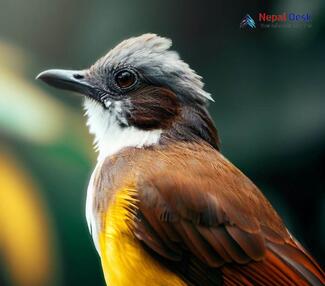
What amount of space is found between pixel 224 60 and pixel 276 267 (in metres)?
1.30

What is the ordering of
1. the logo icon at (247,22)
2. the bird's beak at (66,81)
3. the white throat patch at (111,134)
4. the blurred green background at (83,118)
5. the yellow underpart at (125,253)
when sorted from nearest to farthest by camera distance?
1. the yellow underpart at (125,253)
2. the white throat patch at (111,134)
3. the bird's beak at (66,81)
4. the blurred green background at (83,118)
5. the logo icon at (247,22)

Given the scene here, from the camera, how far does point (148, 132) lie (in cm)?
260

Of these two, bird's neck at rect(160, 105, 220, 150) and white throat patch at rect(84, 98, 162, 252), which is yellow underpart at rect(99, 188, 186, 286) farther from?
bird's neck at rect(160, 105, 220, 150)

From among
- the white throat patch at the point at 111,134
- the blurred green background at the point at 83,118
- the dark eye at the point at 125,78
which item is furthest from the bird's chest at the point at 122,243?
the blurred green background at the point at 83,118

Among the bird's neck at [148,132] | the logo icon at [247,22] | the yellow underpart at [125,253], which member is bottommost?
the yellow underpart at [125,253]

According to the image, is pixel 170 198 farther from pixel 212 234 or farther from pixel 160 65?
pixel 160 65

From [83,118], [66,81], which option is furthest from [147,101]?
[83,118]

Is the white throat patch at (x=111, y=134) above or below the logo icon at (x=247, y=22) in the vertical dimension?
below

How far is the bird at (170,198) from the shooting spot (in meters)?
2.26

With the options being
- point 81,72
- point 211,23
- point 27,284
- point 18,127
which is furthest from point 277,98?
point 27,284

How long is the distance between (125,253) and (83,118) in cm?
98

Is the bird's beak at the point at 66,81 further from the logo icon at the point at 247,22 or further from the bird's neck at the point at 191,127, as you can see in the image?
the logo icon at the point at 247,22

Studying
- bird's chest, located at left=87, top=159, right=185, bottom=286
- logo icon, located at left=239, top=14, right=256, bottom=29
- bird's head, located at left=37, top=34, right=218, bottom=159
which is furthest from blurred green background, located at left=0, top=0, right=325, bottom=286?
bird's chest, located at left=87, top=159, right=185, bottom=286

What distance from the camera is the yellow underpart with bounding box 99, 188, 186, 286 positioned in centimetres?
222
